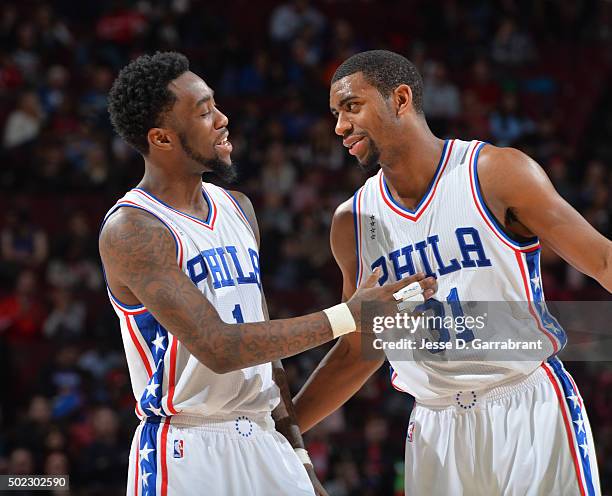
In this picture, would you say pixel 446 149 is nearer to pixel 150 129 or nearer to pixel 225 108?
pixel 150 129

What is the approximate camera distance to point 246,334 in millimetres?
3381

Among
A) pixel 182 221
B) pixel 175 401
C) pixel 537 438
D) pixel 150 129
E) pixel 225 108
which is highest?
pixel 225 108

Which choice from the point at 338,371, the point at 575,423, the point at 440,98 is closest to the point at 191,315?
the point at 338,371

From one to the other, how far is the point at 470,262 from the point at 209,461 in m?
1.21

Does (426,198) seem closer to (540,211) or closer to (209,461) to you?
(540,211)

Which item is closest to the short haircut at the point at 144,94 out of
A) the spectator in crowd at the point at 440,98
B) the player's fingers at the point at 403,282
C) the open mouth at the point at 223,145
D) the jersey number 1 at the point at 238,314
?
the open mouth at the point at 223,145

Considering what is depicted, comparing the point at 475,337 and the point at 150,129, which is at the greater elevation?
the point at 150,129

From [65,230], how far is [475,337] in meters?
7.17

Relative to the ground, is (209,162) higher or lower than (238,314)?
higher

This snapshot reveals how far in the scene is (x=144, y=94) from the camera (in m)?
3.71

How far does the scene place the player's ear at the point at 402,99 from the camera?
3953mm

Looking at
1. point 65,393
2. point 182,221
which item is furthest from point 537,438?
point 65,393

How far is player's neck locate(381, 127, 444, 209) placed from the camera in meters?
3.93

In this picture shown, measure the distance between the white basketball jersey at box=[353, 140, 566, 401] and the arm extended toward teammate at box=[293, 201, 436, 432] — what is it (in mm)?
305
